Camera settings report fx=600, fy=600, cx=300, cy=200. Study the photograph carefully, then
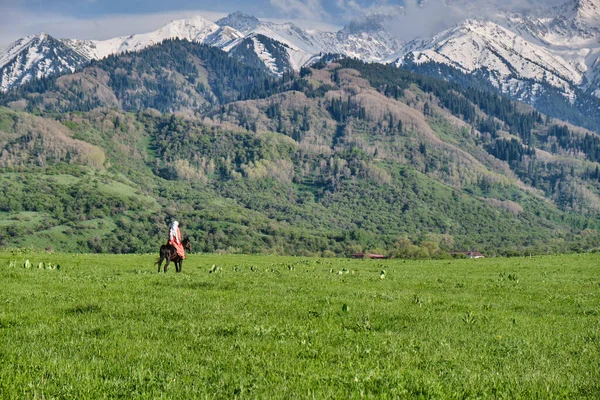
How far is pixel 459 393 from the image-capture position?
1152cm

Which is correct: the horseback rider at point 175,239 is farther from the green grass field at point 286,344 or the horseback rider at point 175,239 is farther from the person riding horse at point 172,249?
the green grass field at point 286,344

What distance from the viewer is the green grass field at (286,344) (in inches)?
456

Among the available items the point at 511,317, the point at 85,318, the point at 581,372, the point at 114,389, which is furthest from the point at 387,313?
the point at 114,389

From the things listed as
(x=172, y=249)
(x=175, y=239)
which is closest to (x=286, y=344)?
(x=172, y=249)

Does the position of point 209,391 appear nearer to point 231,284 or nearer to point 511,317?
point 511,317

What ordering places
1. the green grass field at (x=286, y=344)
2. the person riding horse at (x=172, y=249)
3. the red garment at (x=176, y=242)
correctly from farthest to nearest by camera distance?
the red garment at (x=176, y=242)
the person riding horse at (x=172, y=249)
the green grass field at (x=286, y=344)

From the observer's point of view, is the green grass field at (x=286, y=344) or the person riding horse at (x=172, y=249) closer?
the green grass field at (x=286, y=344)

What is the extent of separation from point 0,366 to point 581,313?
62.3 feet

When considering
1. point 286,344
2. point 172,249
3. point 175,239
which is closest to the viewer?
point 286,344

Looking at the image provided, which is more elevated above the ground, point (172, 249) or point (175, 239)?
point (175, 239)

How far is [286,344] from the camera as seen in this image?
14680 millimetres

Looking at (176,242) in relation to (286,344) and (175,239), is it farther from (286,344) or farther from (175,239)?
(286,344)

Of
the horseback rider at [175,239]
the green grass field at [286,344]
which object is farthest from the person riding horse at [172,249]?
the green grass field at [286,344]

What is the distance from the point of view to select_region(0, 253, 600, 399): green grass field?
38.0 ft
